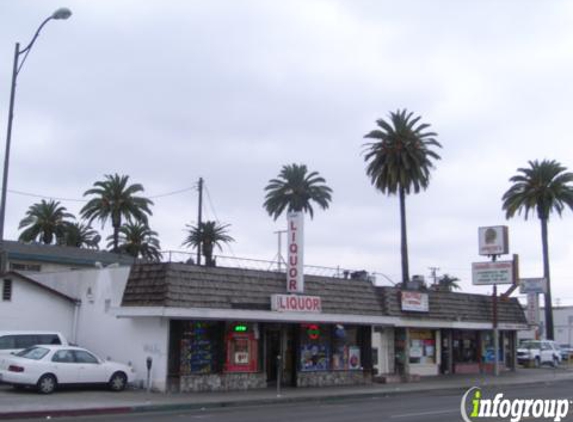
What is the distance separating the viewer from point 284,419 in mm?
19609

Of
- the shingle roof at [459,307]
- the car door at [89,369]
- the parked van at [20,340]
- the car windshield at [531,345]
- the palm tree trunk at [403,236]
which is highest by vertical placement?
the palm tree trunk at [403,236]

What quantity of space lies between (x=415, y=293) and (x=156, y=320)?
1599cm

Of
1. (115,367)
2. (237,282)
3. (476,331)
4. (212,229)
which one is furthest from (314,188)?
(115,367)

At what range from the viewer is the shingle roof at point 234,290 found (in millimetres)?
27562

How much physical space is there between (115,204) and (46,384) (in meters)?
35.0

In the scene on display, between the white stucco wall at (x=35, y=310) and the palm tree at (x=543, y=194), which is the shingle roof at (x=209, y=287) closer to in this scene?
the white stucco wall at (x=35, y=310)

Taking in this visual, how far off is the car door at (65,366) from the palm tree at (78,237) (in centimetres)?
4231

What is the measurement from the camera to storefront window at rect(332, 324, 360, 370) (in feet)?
111

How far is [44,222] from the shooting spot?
64.1 meters

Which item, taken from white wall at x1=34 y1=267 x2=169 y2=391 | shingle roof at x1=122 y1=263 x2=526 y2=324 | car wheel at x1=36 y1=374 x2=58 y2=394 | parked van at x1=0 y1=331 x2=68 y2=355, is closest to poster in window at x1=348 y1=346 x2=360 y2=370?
shingle roof at x1=122 y1=263 x2=526 y2=324

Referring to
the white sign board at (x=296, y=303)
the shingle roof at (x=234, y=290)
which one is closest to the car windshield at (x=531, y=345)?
the shingle roof at (x=234, y=290)

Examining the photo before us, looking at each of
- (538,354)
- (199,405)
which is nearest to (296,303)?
(199,405)

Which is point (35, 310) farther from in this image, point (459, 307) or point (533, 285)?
point (533, 285)

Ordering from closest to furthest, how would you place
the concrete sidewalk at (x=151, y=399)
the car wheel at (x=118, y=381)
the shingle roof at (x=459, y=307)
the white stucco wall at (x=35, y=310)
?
1. the concrete sidewalk at (x=151, y=399)
2. the car wheel at (x=118, y=381)
3. the white stucco wall at (x=35, y=310)
4. the shingle roof at (x=459, y=307)
